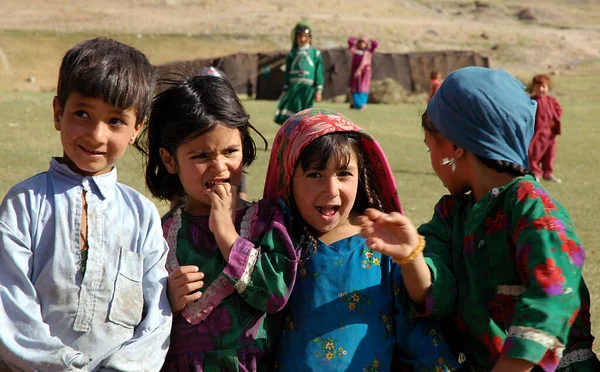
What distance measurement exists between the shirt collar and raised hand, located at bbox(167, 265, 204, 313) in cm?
28

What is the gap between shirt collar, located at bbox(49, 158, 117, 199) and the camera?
2.27 meters

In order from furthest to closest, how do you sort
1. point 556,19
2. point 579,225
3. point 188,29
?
1. point 556,19
2. point 188,29
3. point 579,225

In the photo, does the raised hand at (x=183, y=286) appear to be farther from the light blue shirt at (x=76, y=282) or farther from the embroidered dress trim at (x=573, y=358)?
the embroidered dress trim at (x=573, y=358)

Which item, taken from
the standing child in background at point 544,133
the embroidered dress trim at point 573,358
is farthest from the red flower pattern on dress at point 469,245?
the standing child in background at point 544,133

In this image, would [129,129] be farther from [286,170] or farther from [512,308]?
[512,308]

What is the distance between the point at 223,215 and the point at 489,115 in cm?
77

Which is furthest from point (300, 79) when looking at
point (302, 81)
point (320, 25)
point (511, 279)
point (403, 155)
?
point (320, 25)

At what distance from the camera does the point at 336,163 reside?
8.11 feet

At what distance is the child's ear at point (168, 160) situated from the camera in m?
2.64

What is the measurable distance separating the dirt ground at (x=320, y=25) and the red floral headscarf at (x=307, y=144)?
80.5ft

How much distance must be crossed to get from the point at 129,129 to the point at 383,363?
944 mm

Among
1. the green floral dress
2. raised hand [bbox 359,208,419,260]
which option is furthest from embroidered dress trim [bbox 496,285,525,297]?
raised hand [bbox 359,208,419,260]

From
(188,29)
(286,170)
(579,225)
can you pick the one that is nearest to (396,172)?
(579,225)

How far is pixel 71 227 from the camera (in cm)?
223
